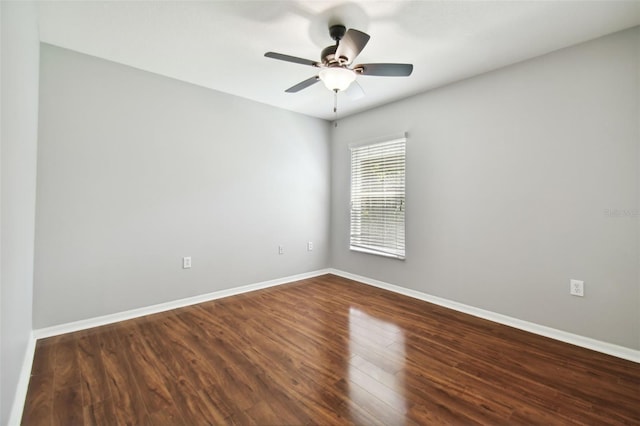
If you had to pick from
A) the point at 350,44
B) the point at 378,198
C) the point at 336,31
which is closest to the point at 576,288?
the point at 378,198

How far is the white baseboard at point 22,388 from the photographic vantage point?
56.9 inches

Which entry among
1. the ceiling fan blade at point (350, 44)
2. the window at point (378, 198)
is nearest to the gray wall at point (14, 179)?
the ceiling fan blade at point (350, 44)

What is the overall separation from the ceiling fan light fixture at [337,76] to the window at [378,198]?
5.41 feet

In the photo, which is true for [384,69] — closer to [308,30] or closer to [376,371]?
[308,30]

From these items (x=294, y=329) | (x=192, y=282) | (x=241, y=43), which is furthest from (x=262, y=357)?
(x=241, y=43)

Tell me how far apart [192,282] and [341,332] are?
1807mm

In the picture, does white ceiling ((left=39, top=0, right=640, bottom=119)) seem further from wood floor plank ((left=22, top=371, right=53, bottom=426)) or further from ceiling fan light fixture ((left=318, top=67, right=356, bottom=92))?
wood floor plank ((left=22, top=371, right=53, bottom=426))

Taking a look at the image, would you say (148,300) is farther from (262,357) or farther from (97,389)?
(262,357)

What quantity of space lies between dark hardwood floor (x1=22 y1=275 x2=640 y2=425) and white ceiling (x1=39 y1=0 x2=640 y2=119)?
96.8 inches

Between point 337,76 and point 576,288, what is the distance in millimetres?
2585

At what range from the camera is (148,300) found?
2.96 metres

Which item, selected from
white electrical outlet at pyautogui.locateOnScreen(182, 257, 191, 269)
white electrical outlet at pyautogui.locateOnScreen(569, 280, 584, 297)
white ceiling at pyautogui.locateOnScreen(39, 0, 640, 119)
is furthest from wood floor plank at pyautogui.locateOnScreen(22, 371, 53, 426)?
white electrical outlet at pyautogui.locateOnScreen(569, 280, 584, 297)

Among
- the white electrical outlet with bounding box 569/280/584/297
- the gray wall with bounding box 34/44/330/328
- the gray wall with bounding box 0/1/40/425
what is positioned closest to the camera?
the gray wall with bounding box 0/1/40/425

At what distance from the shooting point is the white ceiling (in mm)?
1950
